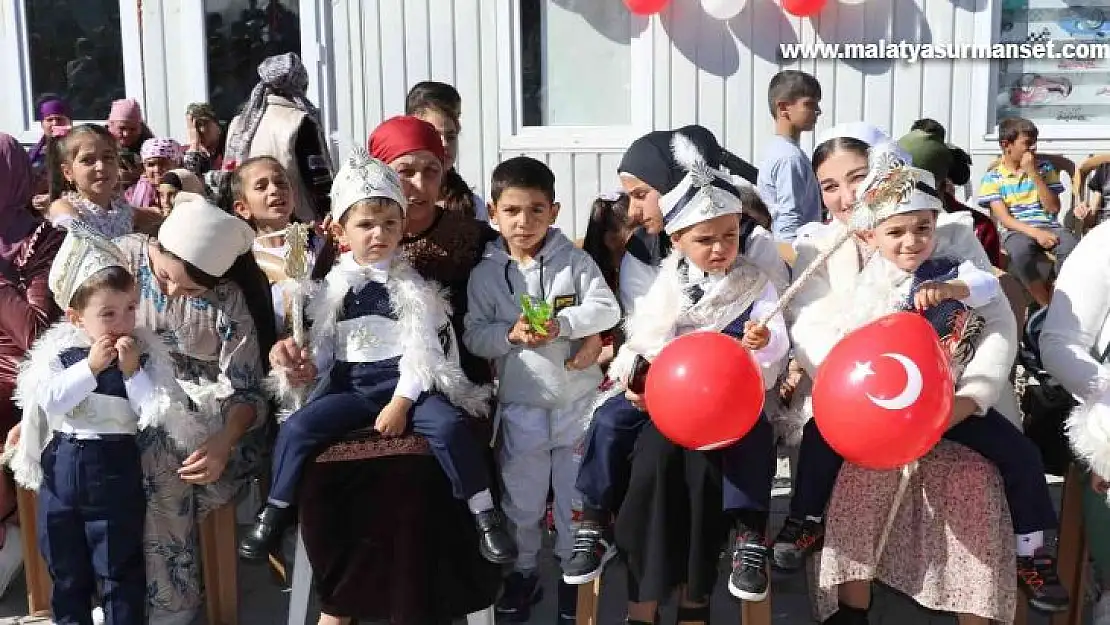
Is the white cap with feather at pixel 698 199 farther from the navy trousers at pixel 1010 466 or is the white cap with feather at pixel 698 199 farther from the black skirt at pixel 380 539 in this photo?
the black skirt at pixel 380 539

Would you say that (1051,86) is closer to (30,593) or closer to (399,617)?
(399,617)

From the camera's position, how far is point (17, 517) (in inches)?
150

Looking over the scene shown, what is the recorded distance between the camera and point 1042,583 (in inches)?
115

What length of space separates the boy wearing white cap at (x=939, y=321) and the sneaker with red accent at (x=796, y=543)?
0.16ft

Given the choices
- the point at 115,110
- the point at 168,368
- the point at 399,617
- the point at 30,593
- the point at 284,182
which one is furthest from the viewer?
the point at 115,110

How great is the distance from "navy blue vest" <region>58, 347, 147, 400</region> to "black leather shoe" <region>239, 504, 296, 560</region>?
0.57 meters

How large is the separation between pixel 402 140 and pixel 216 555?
1.49 meters

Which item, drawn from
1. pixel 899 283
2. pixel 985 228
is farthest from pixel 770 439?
pixel 985 228

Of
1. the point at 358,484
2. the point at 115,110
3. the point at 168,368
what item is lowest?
the point at 358,484

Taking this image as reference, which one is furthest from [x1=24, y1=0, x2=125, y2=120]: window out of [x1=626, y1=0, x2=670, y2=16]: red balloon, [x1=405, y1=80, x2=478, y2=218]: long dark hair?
[x1=405, y1=80, x2=478, y2=218]: long dark hair

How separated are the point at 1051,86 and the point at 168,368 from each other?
6384 millimetres

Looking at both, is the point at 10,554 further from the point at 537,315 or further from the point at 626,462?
the point at 626,462

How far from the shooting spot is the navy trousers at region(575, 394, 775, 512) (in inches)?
118

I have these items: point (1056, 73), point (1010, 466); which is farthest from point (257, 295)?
point (1056, 73)
